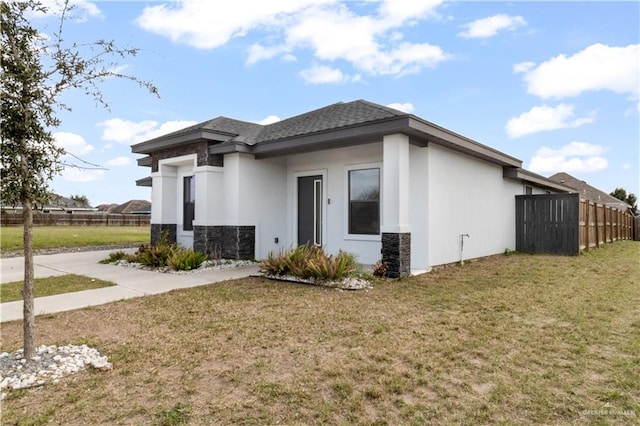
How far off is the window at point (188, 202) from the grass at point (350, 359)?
535 centimetres

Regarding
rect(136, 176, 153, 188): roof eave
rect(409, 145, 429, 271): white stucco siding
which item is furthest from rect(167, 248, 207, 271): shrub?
rect(136, 176, 153, 188): roof eave

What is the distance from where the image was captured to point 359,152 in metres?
9.87

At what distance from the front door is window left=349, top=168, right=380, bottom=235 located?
1120 mm

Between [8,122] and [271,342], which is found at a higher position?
[8,122]

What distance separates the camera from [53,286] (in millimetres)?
7508

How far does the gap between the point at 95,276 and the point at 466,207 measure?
31.8 feet

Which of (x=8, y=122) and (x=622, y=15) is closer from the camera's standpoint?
(x=8, y=122)

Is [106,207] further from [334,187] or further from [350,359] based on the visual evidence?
[350,359]

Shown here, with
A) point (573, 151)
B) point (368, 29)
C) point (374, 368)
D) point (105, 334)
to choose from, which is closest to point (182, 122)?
point (368, 29)

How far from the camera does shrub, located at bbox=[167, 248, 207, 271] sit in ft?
30.1

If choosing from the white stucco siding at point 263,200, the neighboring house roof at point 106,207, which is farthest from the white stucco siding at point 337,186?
the neighboring house roof at point 106,207

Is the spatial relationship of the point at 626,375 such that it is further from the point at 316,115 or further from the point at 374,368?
the point at 316,115

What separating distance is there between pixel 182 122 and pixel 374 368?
13.4 m

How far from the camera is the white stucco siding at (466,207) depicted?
9.26 m
